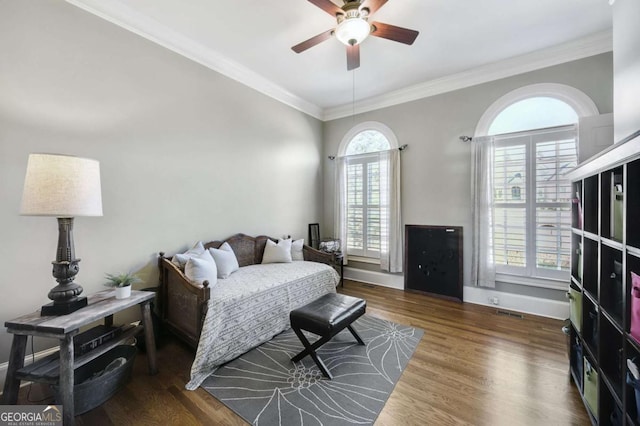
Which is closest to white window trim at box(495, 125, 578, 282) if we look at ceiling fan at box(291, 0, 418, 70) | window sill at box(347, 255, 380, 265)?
window sill at box(347, 255, 380, 265)

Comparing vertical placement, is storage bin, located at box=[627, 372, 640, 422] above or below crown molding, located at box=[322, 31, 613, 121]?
below

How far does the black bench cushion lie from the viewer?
198 centimetres

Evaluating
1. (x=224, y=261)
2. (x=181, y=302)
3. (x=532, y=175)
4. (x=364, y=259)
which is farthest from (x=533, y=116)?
(x=181, y=302)

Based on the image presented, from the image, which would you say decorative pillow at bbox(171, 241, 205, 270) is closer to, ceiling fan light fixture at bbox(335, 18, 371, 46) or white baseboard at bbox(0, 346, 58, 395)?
white baseboard at bbox(0, 346, 58, 395)

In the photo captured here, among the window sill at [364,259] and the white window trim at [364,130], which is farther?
the window sill at [364,259]

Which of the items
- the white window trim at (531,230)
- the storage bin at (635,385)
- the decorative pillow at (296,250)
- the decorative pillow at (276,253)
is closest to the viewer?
the storage bin at (635,385)

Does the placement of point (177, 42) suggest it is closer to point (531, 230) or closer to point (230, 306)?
point (230, 306)

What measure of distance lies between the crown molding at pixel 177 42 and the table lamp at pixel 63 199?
1627 millimetres

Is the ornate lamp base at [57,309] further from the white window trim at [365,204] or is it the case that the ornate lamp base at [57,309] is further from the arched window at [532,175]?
the arched window at [532,175]

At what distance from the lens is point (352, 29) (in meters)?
2.04

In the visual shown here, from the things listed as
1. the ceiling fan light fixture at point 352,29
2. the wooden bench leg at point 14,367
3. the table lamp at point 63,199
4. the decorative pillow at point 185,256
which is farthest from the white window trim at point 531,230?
the wooden bench leg at point 14,367

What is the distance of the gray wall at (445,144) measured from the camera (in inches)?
127

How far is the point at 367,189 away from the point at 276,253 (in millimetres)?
1986

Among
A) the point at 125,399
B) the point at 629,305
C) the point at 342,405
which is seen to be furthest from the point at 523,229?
the point at 125,399
